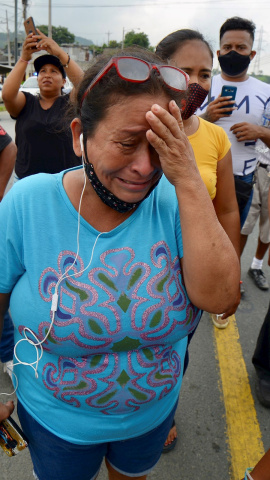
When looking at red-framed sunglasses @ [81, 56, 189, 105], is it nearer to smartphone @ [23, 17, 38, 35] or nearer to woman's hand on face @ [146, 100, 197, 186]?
woman's hand on face @ [146, 100, 197, 186]

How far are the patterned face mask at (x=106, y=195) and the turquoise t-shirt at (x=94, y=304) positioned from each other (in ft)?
0.15

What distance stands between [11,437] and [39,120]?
2457 mm

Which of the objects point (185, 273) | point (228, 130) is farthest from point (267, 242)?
point (185, 273)

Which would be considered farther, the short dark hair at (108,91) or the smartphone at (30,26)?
the smartphone at (30,26)

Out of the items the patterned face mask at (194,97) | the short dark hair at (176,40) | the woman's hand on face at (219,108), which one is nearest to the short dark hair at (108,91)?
the patterned face mask at (194,97)

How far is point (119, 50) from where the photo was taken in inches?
49.8

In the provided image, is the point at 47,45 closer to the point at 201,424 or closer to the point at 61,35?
the point at 201,424

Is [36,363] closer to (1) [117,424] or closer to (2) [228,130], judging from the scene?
(1) [117,424]

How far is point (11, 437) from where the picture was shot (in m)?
1.39

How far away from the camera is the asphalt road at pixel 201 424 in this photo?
207 cm

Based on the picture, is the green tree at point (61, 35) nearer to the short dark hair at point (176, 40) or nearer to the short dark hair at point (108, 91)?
the short dark hair at point (176, 40)

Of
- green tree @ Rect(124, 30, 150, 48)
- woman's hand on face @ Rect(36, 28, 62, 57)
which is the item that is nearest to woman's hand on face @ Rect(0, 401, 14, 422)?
woman's hand on face @ Rect(36, 28, 62, 57)

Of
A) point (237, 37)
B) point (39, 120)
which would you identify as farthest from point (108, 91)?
point (237, 37)

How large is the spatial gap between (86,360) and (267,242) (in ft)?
10.4
